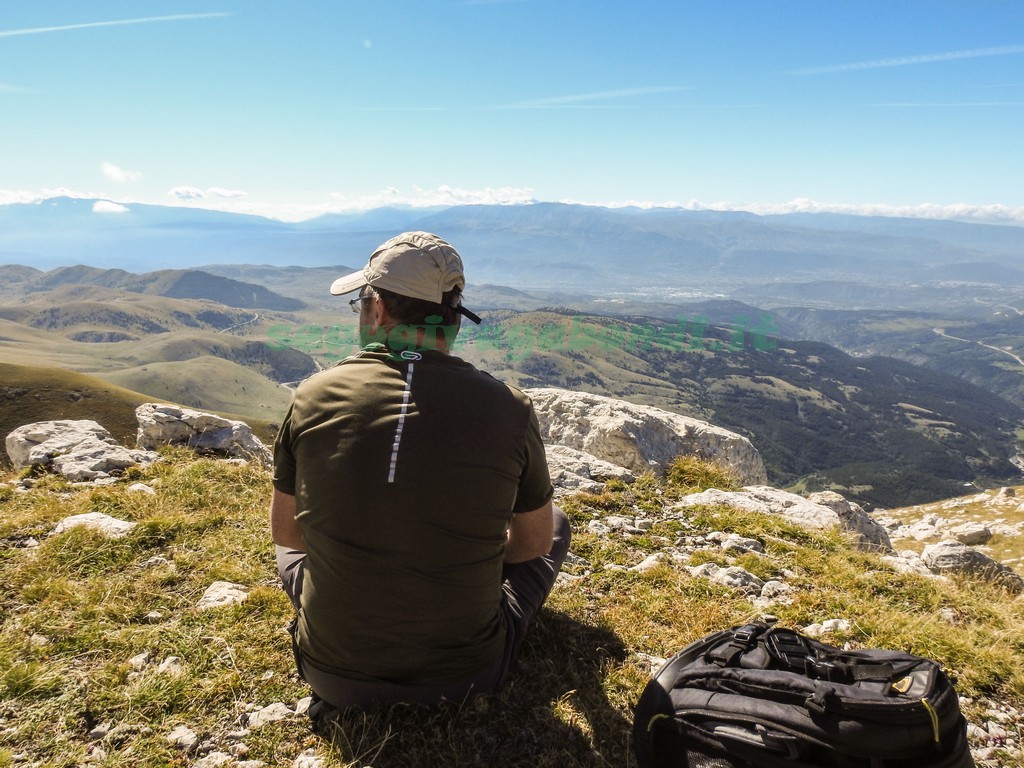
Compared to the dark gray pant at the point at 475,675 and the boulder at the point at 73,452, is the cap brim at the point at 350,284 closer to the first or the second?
the dark gray pant at the point at 475,675

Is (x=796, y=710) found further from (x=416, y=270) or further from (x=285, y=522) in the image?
(x=285, y=522)

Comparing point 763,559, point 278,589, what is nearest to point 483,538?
point 278,589

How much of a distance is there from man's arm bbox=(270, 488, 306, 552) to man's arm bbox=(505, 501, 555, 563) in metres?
1.65

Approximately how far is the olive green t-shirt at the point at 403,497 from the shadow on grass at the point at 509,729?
46 centimetres

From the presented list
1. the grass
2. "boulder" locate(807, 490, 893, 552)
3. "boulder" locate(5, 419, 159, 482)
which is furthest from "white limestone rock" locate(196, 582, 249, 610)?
"boulder" locate(807, 490, 893, 552)

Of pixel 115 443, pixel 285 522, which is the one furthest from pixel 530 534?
pixel 115 443

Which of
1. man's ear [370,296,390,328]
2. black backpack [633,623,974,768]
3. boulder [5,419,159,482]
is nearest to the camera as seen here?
black backpack [633,623,974,768]

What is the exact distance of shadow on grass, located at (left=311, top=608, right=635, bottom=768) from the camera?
376 centimetres

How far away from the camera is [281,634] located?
5.16m

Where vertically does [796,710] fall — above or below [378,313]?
below

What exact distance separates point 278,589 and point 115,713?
1935mm

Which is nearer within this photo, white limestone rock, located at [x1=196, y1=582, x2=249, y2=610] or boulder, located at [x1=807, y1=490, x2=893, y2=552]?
white limestone rock, located at [x1=196, y1=582, x2=249, y2=610]

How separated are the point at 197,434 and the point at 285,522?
9.60 m

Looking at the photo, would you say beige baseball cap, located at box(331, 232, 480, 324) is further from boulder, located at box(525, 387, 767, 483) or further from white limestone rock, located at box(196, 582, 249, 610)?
boulder, located at box(525, 387, 767, 483)
